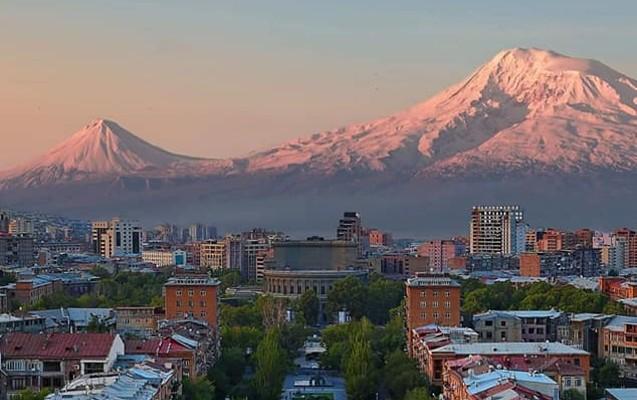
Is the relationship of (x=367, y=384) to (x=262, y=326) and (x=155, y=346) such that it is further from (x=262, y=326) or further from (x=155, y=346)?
(x=262, y=326)

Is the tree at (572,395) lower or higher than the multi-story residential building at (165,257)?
lower

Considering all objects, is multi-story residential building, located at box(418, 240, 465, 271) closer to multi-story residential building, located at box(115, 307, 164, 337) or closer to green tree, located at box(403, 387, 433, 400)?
multi-story residential building, located at box(115, 307, 164, 337)

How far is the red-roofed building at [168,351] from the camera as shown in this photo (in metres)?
26.0

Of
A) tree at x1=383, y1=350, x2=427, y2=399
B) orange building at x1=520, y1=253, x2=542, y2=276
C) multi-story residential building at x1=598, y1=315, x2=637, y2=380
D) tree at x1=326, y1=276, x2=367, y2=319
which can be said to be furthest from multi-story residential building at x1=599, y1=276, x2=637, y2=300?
tree at x1=383, y1=350, x2=427, y2=399

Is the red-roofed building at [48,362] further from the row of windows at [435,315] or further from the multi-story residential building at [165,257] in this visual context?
the multi-story residential building at [165,257]

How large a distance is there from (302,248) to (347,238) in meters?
8.18

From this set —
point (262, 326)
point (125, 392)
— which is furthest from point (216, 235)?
point (125, 392)

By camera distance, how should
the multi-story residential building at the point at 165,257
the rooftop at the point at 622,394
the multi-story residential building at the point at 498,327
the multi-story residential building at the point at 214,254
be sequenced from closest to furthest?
1. the rooftop at the point at 622,394
2. the multi-story residential building at the point at 498,327
3. the multi-story residential building at the point at 214,254
4. the multi-story residential building at the point at 165,257

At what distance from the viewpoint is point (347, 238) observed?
7269cm

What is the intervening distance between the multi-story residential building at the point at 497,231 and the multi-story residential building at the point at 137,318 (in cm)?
4056

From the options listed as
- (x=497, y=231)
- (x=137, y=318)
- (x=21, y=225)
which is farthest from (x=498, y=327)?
(x=21, y=225)

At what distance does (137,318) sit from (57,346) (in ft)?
40.4

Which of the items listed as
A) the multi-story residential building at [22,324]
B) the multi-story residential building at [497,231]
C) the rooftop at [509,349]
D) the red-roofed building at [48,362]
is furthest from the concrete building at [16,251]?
the red-roofed building at [48,362]

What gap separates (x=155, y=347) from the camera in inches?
1041
